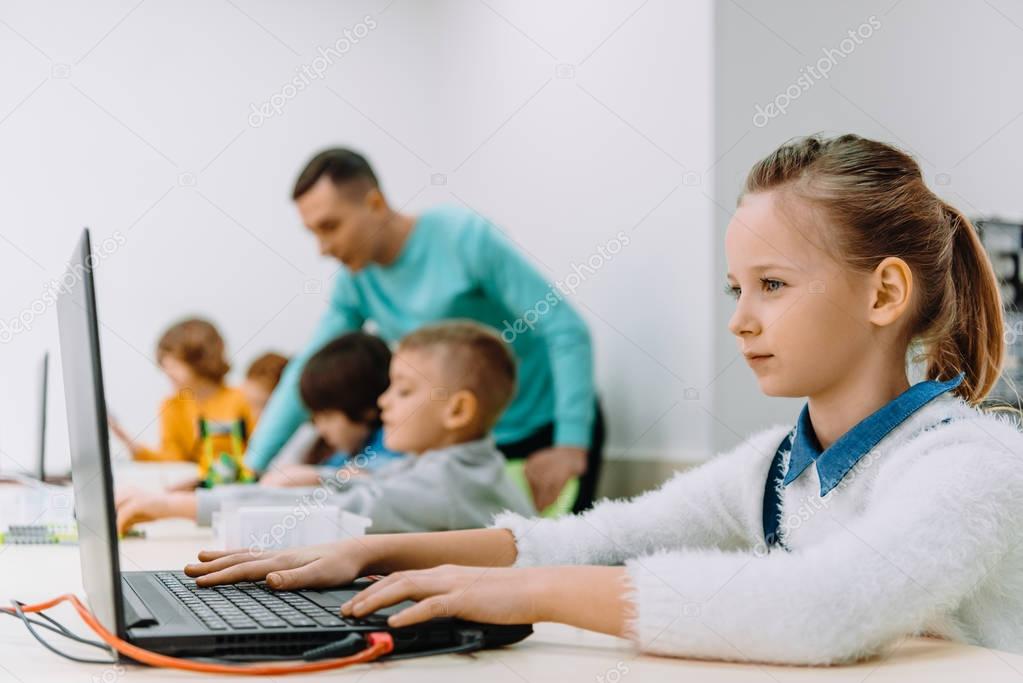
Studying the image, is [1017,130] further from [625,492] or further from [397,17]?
[397,17]

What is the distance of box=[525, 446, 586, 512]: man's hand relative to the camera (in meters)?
2.49

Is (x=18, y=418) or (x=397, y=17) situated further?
(x=397, y=17)

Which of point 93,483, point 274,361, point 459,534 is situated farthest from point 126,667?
point 274,361

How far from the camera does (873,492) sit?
81 cm

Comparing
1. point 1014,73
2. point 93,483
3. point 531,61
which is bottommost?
point 93,483

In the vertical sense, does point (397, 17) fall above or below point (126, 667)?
above

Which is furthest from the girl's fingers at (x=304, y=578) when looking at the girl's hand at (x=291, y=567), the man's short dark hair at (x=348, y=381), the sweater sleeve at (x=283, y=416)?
the sweater sleeve at (x=283, y=416)

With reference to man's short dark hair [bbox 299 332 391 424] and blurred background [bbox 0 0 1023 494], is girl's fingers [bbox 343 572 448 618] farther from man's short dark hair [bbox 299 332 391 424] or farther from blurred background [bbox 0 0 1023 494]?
man's short dark hair [bbox 299 332 391 424]

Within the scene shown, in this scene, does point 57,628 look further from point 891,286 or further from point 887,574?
point 891,286

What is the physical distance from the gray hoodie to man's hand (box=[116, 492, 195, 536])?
0.02m

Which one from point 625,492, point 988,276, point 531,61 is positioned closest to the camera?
point 988,276

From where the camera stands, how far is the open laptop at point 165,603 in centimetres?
62

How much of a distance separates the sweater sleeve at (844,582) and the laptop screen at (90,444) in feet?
1.08

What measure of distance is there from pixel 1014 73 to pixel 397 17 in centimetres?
281
